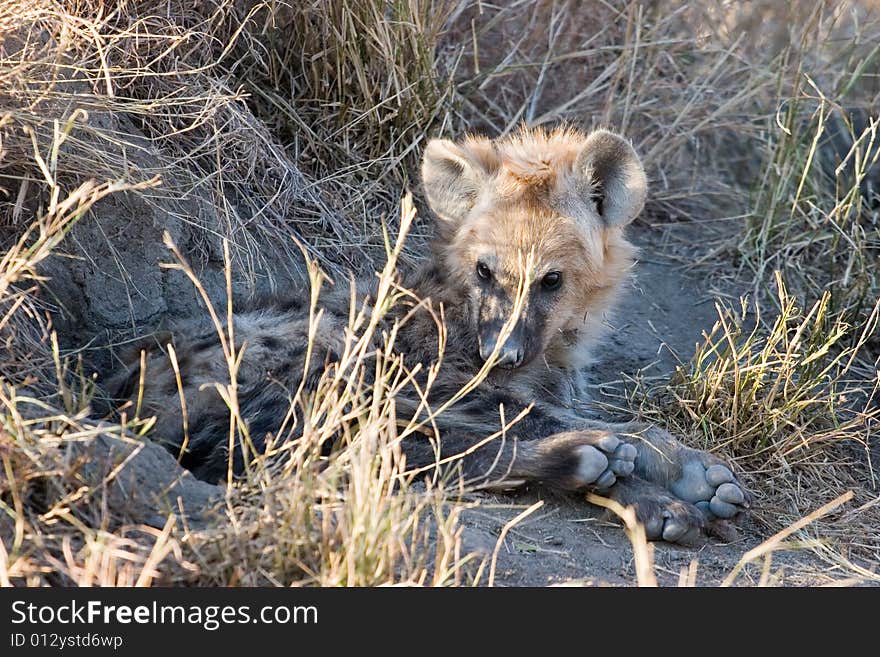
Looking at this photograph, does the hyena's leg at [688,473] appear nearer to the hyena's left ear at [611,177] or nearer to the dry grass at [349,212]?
the dry grass at [349,212]

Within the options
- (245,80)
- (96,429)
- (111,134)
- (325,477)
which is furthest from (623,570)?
(245,80)

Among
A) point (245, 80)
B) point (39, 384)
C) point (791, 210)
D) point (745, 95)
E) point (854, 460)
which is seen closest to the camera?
point (39, 384)

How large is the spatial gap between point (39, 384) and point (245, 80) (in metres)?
1.71

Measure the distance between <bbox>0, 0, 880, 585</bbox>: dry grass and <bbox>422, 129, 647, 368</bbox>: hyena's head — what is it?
253 millimetres

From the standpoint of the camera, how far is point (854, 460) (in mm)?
3525

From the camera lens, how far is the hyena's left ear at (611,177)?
323cm

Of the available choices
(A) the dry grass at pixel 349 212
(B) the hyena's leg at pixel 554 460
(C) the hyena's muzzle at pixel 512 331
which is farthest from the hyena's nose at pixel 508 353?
(A) the dry grass at pixel 349 212

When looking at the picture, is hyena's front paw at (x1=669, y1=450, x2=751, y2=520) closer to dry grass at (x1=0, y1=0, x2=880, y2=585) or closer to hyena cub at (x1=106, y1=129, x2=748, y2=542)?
hyena cub at (x1=106, y1=129, x2=748, y2=542)

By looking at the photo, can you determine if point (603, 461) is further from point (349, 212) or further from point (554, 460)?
point (349, 212)

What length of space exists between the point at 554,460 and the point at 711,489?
44 cm

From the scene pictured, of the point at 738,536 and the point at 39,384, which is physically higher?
the point at 39,384

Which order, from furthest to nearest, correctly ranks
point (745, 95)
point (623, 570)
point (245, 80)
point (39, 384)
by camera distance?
1. point (745, 95)
2. point (245, 80)
3. point (39, 384)
4. point (623, 570)

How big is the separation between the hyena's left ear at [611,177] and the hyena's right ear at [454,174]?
0.30m

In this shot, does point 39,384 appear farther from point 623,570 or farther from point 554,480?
point 623,570
